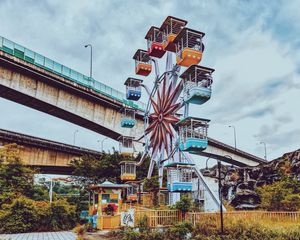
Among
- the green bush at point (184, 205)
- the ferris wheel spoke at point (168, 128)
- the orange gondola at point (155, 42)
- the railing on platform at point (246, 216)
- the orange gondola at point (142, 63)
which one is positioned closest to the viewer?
the railing on platform at point (246, 216)

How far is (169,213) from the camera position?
57.7ft

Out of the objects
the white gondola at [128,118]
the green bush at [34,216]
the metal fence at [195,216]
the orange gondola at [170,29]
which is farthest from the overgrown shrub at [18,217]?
the orange gondola at [170,29]

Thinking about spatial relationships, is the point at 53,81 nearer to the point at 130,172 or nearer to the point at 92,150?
the point at 130,172

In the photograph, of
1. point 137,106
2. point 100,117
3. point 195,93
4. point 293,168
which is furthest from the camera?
point 137,106

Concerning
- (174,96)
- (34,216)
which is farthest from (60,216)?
(174,96)

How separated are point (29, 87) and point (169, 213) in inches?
766

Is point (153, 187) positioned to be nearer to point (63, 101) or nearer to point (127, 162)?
point (127, 162)

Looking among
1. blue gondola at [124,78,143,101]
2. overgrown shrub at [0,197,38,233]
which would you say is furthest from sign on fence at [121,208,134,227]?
blue gondola at [124,78,143,101]

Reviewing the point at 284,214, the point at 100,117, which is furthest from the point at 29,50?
the point at 284,214

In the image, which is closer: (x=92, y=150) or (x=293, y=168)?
(x=293, y=168)

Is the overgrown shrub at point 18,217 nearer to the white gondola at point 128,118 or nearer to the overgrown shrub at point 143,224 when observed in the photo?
the overgrown shrub at point 143,224

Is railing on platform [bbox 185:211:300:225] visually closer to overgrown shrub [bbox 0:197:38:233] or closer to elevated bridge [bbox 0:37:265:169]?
elevated bridge [bbox 0:37:265:169]

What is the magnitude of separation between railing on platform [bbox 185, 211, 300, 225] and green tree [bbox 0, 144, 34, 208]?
15452mm

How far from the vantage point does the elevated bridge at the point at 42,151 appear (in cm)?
3606
